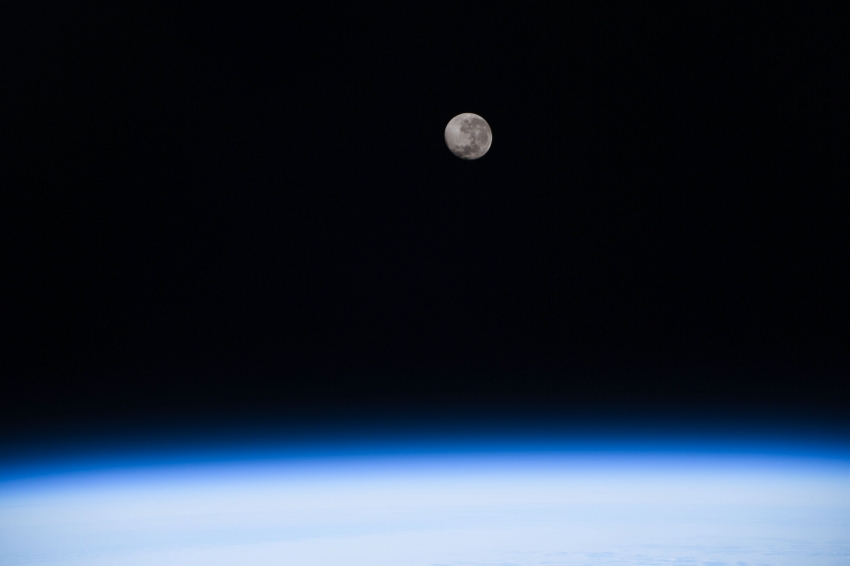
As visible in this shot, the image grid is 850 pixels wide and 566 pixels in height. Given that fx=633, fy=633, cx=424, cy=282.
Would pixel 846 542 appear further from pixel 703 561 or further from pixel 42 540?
pixel 42 540

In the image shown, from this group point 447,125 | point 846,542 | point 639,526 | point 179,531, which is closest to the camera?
point 447,125

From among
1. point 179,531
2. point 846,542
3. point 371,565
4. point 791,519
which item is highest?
point 791,519

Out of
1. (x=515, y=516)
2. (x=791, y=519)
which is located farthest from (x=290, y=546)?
(x=791, y=519)

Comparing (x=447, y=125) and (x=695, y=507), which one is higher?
(x=695, y=507)

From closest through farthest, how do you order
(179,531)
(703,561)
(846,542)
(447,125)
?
(447,125) < (703,561) < (846,542) < (179,531)

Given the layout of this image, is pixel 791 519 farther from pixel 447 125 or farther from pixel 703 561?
pixel 447 125

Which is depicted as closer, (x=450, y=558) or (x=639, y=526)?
(x=450, y=558)
